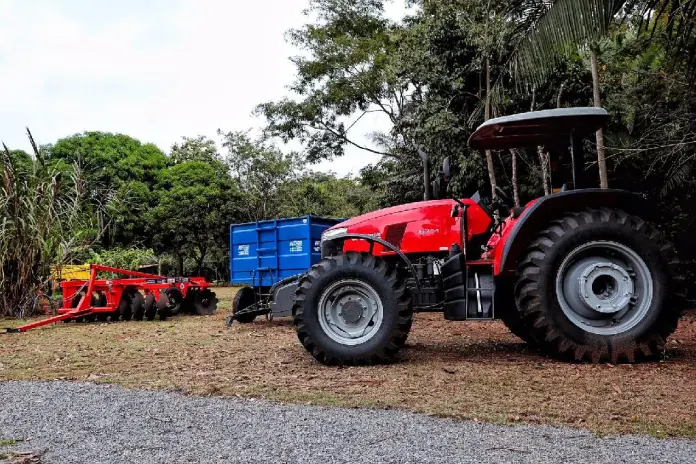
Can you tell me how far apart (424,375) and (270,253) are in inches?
271

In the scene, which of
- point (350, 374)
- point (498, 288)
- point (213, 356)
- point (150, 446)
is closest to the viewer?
point (150, 446)

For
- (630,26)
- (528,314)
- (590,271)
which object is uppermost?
(630,26)

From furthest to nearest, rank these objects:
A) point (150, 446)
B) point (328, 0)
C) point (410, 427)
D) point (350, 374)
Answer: point (328, 0) < point (350, 374) < point (410, 427) < point (150, 446)

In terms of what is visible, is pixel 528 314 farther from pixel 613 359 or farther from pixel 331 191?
pixel 331 191

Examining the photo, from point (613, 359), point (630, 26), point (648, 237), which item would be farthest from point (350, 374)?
point (630, 26)

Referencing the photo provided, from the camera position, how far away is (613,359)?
5.45 metres

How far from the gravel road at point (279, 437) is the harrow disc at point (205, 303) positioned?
8379 millimetres

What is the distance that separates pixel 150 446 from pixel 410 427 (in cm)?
138

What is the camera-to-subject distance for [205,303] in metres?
12.8

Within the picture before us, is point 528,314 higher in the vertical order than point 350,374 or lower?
higher

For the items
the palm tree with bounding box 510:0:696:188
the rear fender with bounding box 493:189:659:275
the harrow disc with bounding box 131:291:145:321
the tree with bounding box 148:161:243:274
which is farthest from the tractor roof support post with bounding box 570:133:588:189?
the tree with bounding box 148:161:243:274

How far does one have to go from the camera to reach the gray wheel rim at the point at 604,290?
5570 mm

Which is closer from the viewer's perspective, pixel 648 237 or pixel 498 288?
pixel 648 237

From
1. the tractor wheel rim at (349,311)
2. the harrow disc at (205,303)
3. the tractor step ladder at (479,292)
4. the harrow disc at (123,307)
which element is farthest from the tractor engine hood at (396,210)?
the harrow disc at (205,303)
